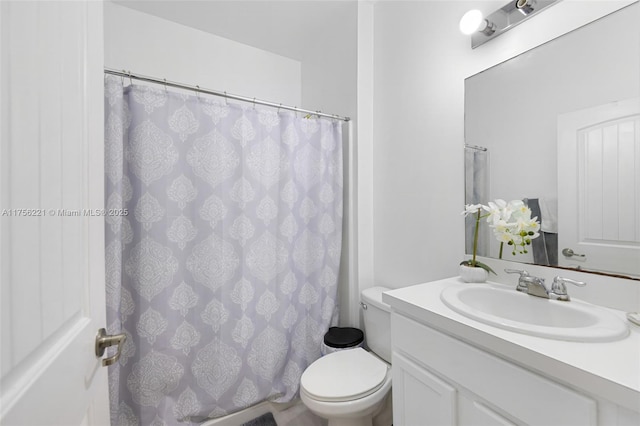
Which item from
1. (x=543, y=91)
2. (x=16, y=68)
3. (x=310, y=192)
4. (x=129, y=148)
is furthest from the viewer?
(x=310, y=192)

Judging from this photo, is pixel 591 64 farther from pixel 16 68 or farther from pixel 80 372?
pixel 80 372

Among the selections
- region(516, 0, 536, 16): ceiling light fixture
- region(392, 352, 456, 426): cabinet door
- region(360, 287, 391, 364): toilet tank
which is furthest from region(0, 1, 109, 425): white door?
region(516, 0, 536, 16): ceiling light fixture

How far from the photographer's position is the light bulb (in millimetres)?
1188

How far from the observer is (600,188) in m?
0.93

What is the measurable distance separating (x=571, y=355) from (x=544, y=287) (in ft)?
1.36

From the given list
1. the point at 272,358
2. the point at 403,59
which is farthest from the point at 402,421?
the point at 403,59

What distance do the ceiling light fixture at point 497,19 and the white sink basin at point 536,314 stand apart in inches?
42.8

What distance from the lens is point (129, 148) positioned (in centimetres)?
127

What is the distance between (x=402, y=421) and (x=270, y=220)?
1.11 meters

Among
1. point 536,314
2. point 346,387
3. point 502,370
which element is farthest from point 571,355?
point 346,387

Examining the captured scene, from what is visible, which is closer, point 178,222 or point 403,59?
point 178,222

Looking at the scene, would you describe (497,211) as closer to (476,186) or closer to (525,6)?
(476,186)

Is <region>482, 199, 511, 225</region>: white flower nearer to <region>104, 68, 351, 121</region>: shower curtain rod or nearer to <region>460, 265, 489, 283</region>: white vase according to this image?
<region>460, 265, 489, 283</region>: white vase

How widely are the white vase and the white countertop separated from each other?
37 cm
